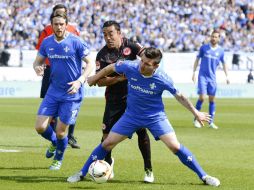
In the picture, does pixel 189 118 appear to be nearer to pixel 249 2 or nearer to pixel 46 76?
pixel 46 76

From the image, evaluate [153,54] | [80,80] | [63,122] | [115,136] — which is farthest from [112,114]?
[153,54]

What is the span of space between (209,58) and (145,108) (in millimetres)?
11866

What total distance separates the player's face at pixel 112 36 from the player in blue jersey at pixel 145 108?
712mm

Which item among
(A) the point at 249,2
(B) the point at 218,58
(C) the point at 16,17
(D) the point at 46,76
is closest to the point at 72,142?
(D) the point at 46,76

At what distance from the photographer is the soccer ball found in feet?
30.8

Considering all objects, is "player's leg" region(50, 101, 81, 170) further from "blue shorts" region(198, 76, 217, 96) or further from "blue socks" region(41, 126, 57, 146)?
"blue shorts" region(198, 76, 217, 96)

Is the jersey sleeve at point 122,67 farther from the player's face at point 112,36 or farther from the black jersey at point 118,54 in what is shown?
the black jersey at point 118,54

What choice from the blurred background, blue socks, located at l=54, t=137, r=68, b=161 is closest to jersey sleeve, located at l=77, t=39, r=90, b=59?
blue socks, located at l=54, t=137, r=68, b=161

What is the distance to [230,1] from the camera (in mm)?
49125

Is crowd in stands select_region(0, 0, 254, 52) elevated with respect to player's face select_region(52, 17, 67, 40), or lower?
lower

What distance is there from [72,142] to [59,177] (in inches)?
167

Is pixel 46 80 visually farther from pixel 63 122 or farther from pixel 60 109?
pixel 63 122

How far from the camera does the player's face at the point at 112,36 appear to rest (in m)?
9.96

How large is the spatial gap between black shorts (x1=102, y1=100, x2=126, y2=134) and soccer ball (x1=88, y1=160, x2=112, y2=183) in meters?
1.03
